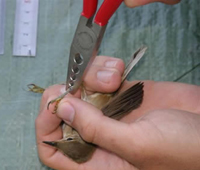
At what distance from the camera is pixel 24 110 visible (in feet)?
5.45

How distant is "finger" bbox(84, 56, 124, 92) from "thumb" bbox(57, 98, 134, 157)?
241mm

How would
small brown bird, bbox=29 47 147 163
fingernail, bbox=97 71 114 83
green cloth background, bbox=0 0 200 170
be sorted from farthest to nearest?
1. green cloth background, bbox=0 0 200 170
2. fingernail, bbox=97 71 114 83
3. small brown bird, bbox=29 47 147 163

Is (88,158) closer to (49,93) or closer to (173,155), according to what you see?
(49,93)

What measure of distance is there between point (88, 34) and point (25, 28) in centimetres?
73

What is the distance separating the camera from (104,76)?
1354 millimetres

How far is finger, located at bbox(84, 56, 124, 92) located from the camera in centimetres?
133

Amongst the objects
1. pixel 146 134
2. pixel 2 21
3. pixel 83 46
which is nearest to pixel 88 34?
pixel 83 46

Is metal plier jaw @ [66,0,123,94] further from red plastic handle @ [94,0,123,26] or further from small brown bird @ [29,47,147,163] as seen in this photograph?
small brown bird @ [29,47,147,163]

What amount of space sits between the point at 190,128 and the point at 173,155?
95 millimetres

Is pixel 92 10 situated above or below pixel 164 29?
above

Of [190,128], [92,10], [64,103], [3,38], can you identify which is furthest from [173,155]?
[3,38]

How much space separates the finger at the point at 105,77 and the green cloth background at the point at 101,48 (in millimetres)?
362

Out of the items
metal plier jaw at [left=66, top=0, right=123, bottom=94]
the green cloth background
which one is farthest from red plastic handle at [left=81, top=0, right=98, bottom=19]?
the green cloth background

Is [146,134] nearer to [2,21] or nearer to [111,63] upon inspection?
[111,63]
